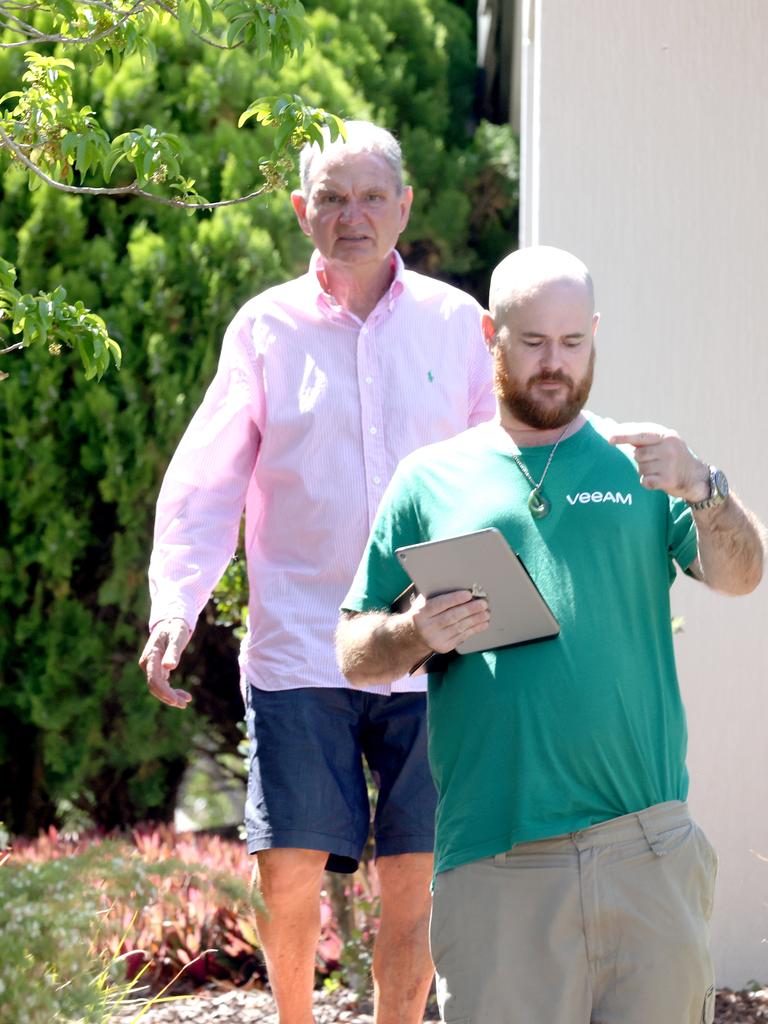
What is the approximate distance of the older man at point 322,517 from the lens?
3805 mm

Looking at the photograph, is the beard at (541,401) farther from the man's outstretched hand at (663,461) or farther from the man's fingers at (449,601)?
the man's fingers at (449,601)

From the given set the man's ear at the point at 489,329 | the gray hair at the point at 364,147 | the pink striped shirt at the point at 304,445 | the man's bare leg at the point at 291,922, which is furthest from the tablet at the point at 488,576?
the gray hair at the point at 364,147

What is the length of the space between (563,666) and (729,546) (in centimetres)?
36

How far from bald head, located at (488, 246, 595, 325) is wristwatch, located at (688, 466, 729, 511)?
1.36 ft

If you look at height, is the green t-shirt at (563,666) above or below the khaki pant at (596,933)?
above

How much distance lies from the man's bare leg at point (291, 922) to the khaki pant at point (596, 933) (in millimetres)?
1001

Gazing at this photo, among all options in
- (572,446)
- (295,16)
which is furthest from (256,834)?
(295,16)

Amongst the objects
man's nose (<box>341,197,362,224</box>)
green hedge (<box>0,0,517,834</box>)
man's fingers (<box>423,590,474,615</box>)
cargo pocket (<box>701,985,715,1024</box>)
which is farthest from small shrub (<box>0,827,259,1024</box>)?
green hedge (<box>0,0,517,834</box>)

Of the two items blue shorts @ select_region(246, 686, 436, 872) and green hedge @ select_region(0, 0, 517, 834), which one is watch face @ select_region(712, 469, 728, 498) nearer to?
blue shorts @ select_region(246, 686, 436, 872)

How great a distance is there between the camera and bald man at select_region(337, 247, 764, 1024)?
276 cm

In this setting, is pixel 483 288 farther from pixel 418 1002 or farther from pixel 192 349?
pixel 418 1002

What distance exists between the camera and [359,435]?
3.91m

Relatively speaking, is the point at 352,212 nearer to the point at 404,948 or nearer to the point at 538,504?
the point at 538,504

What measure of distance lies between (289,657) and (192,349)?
9.32 feet
